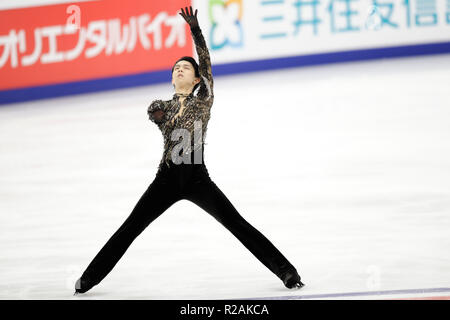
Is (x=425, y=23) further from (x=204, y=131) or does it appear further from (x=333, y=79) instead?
(x=204, y=131)

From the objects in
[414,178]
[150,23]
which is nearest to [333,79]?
[150,23]

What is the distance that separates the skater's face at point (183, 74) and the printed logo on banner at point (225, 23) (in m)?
8.82

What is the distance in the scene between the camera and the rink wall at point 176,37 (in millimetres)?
12359

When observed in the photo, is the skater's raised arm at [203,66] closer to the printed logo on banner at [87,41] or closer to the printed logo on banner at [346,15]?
the printed logo on banner at [87,41]

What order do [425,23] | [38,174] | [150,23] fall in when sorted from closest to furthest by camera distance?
[38,174]
[150,23]
[425,23]

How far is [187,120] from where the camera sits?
15.5 feet

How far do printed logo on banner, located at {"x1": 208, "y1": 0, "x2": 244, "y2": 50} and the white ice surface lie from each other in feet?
2.66

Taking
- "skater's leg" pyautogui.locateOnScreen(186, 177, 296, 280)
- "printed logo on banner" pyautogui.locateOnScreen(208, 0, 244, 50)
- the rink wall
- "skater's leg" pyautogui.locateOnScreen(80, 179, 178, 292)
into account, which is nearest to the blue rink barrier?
the rink wall

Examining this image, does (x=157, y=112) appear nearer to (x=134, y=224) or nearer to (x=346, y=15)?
(x=134, y=224)

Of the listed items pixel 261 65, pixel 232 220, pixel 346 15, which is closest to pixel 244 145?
pixel 261 65

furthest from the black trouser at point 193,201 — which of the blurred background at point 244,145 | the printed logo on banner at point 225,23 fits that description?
the printed logo on banner at point 225,23

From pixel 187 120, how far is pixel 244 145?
4.85 meters

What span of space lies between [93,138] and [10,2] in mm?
3239

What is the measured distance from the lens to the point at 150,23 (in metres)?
13.1
